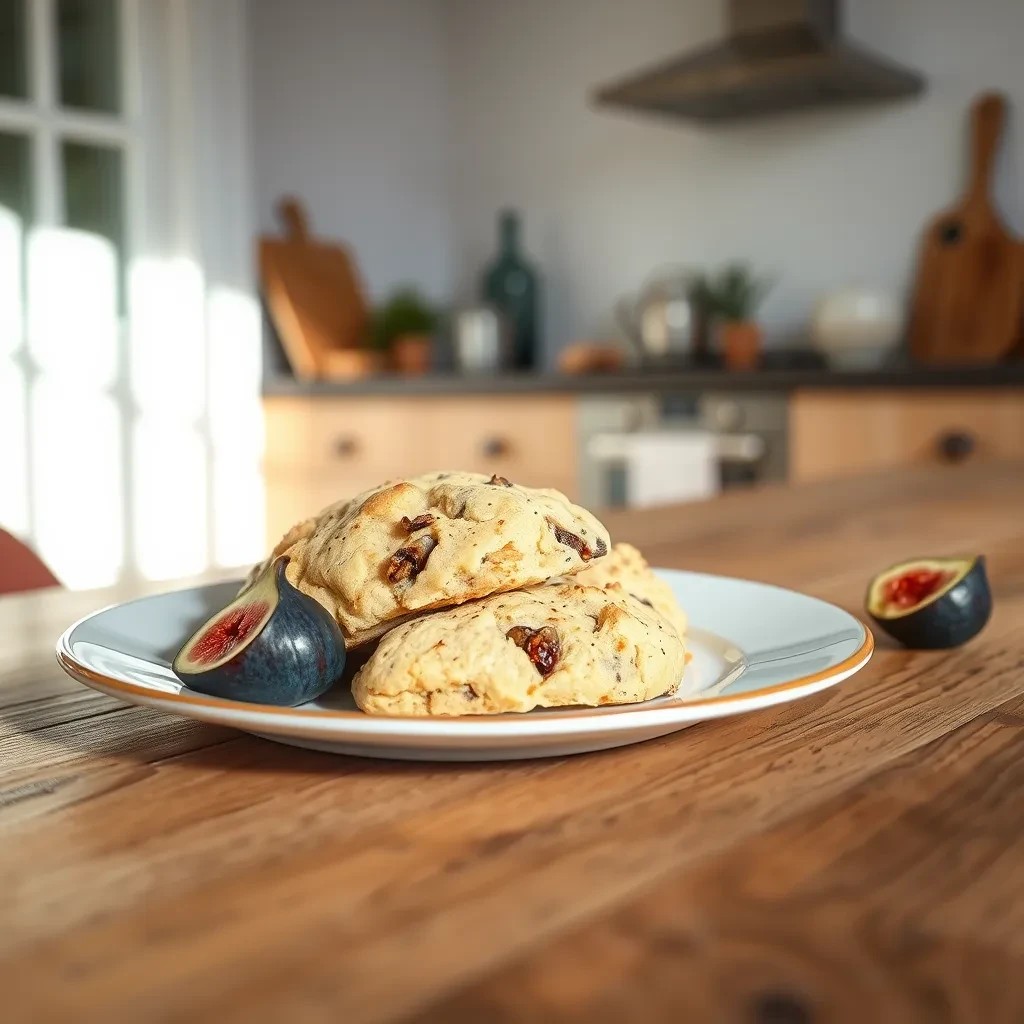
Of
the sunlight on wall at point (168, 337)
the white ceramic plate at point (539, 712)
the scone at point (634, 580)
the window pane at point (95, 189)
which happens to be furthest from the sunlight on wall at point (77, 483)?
the scone at point (634, 580)

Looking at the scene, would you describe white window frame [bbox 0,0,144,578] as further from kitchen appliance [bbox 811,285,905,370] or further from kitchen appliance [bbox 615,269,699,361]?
kitchen appliance [bbox 811,285,905,370]

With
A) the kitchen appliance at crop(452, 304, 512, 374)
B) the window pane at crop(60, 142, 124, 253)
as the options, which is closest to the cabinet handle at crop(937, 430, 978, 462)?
the kitchen appliance at crop(452, 304, 512, 374)

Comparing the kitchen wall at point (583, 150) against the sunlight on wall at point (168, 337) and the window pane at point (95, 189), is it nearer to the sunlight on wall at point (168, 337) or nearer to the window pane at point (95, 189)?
the sunlight on wall at point (168, 337)

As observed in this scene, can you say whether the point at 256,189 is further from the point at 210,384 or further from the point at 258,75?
the point at 210,384

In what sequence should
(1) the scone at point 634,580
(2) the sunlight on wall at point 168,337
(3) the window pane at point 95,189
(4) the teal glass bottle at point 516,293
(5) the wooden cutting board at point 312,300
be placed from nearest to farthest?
(1) the scone at point 634,580 < (3) the window pane at point 95,189 < (2) the sunlight on wall at point 168,337 < (5) the wooden cutting board at point 312,300 < (4) the teal glass bottle at point 516,293

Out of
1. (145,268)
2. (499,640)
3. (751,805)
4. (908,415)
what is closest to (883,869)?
(751,805)

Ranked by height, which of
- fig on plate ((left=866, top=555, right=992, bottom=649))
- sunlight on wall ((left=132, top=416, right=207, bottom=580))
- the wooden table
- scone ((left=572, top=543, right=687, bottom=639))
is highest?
scone ((left=572, top=543, right=687, bottom=639))
